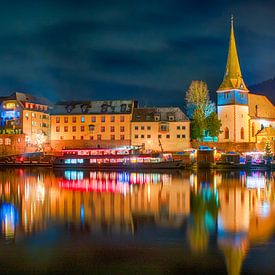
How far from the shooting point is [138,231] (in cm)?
1955

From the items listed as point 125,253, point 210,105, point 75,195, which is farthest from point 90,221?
point 210,105

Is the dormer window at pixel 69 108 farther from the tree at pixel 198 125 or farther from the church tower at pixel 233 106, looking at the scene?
the church tower at pixel 233 106

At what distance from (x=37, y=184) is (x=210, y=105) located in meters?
37.9

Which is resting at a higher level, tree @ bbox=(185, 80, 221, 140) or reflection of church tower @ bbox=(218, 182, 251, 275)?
tree @ bbox=(185, 80, 221, 140)

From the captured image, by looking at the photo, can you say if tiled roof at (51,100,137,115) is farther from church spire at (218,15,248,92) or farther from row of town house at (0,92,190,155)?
church spire at (218,15,248,92)

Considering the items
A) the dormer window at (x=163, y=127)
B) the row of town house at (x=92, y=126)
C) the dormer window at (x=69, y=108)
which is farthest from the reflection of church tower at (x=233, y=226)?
the dormer window at (x=69, y=108)

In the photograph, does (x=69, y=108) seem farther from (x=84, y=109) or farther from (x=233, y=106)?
(x=233, y=106)

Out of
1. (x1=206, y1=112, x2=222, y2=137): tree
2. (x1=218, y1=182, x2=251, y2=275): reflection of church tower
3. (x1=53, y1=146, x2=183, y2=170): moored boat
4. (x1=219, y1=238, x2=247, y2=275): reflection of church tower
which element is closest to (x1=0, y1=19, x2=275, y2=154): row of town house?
(x1=206, y1=112, x2=222, y2=137): tree

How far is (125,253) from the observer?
1584 cm

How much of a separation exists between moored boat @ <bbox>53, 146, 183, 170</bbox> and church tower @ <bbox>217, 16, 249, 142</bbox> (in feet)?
44.0

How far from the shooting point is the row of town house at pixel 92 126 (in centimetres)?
6838

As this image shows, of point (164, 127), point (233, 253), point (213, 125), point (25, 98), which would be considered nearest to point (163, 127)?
point (164, 127)

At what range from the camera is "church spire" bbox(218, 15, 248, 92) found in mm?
73188

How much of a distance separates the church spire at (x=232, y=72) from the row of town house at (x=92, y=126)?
32.5 ft
